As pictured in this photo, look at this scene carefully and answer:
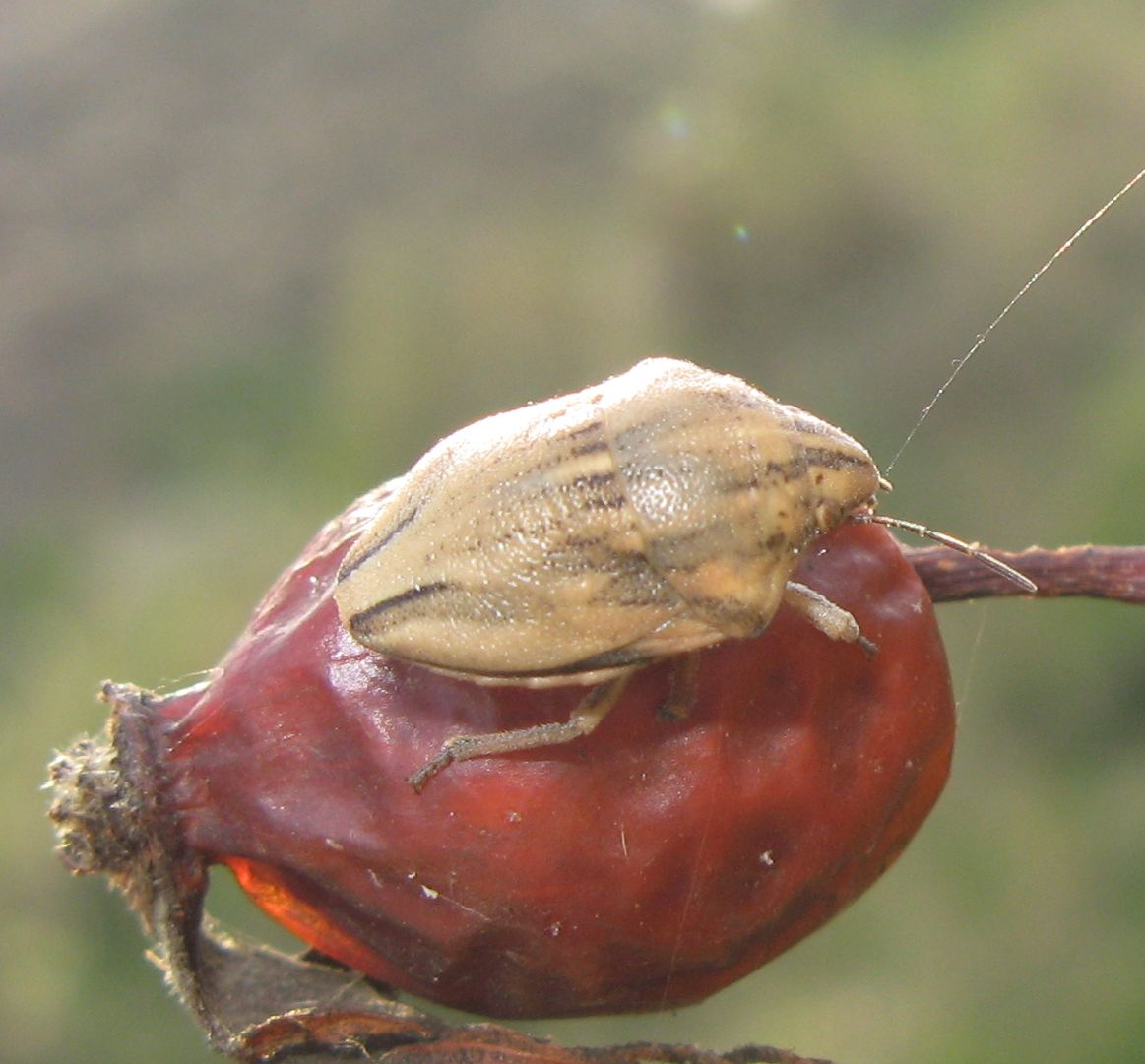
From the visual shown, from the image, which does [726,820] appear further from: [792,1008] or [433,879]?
[792,1008]

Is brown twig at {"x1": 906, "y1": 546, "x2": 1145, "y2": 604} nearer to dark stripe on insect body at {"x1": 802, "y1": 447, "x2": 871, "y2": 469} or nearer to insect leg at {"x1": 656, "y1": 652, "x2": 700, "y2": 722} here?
dark stripe on insect body at {"x1": 802, "y1": 447, "x2": 871, "y2": 469}

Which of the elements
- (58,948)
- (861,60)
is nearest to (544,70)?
(861,60)

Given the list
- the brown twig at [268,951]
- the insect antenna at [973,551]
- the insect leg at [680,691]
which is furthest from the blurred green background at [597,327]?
the insect leg at [680,691]

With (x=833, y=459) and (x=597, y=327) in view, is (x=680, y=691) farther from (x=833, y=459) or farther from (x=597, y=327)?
(x=597, y=327)

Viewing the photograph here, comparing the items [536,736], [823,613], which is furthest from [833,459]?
[536,736]

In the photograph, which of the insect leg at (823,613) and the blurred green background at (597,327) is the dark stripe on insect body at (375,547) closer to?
the insect leg at (823,613)

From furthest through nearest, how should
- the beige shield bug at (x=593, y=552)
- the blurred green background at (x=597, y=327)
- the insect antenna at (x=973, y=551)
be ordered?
1. the blurred green background at (x=597, y=327)
2. the insect antenna at (x=973, y=551)
3. the beige shield bug at (x=593, y=552)

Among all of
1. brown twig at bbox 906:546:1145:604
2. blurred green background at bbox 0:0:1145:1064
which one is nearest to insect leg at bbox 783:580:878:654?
brown twig at bbox 906:546:1145:604
